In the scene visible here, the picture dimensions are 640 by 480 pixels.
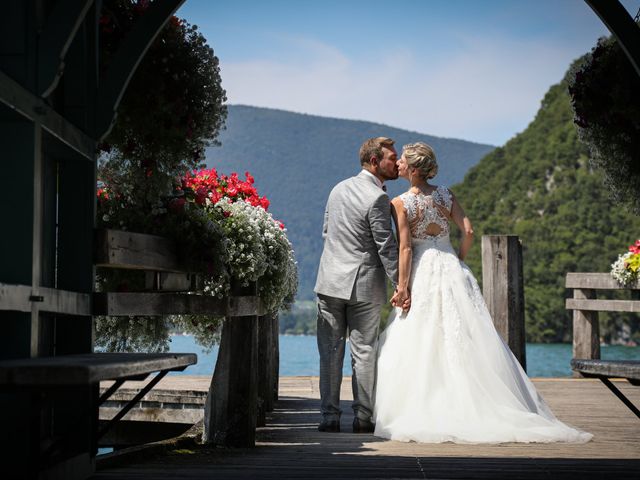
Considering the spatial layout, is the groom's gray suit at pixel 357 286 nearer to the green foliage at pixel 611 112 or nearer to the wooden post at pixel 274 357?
the wooden post at pixel 274 357

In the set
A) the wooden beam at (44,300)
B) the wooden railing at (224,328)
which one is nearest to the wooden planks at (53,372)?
the wooden beam at (44,300)

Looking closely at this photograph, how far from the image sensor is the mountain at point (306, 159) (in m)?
169

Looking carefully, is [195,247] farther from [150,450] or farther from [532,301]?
[532,301]

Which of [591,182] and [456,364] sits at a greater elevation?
[591,182]

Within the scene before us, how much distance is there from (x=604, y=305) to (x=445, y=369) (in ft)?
19.5

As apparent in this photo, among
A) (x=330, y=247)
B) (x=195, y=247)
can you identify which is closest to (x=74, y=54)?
(x=195, y=247)

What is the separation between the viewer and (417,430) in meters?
6.89

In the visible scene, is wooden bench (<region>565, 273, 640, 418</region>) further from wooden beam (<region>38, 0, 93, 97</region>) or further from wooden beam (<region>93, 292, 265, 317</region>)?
wooden beam (<region>38, 0, 93, 97</region>)

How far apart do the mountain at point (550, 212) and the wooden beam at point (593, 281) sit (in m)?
60.4

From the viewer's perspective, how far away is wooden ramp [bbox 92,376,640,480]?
5141mm

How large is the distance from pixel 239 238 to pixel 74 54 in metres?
1.91

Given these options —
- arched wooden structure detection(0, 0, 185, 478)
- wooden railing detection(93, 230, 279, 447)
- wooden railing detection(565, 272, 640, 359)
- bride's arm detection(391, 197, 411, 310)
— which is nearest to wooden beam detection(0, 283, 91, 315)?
arched wooden structure detection(0, 0, 185, 478)

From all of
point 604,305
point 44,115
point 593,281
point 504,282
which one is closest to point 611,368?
point 44,115

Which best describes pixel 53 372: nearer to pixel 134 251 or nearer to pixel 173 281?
pixel 134 251
